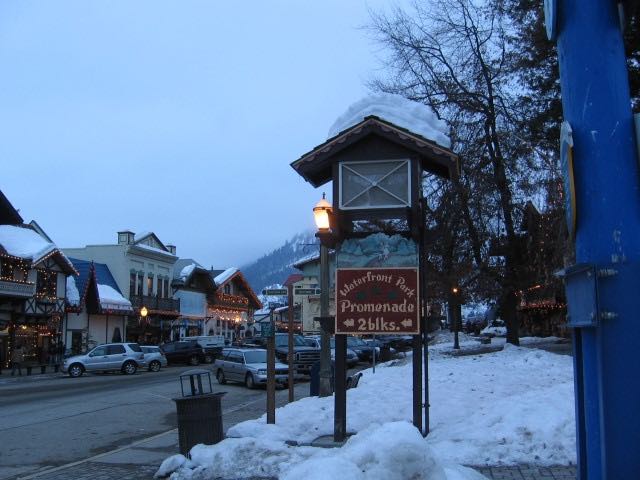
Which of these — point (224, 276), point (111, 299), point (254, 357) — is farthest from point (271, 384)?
point (224, 276)

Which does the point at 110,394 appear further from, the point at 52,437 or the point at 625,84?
the point at 625,84

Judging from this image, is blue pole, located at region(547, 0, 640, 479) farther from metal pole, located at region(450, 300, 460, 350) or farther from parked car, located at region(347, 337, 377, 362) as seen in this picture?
parked car, located at region(347, 337, 377, 362)

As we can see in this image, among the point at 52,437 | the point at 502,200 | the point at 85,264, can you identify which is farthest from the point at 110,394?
the point at 85,264

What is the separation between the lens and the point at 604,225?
12.5 ft

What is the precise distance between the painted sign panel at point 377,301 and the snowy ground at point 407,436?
157 cm

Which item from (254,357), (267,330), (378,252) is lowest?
(254,357)

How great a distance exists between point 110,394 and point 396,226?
13.1 metres

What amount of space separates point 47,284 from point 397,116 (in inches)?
1382

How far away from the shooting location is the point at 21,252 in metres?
37.7

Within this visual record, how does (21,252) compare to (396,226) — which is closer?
(396,226)

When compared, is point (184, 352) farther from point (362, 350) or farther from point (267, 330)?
point (267, 330)

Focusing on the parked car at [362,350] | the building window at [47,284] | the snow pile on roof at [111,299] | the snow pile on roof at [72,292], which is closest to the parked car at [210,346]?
the snow pile on roof at [72,292]

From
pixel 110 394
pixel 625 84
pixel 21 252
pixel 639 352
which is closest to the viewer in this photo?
pixel 639 352

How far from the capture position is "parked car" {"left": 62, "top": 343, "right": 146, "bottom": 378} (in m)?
32.8
